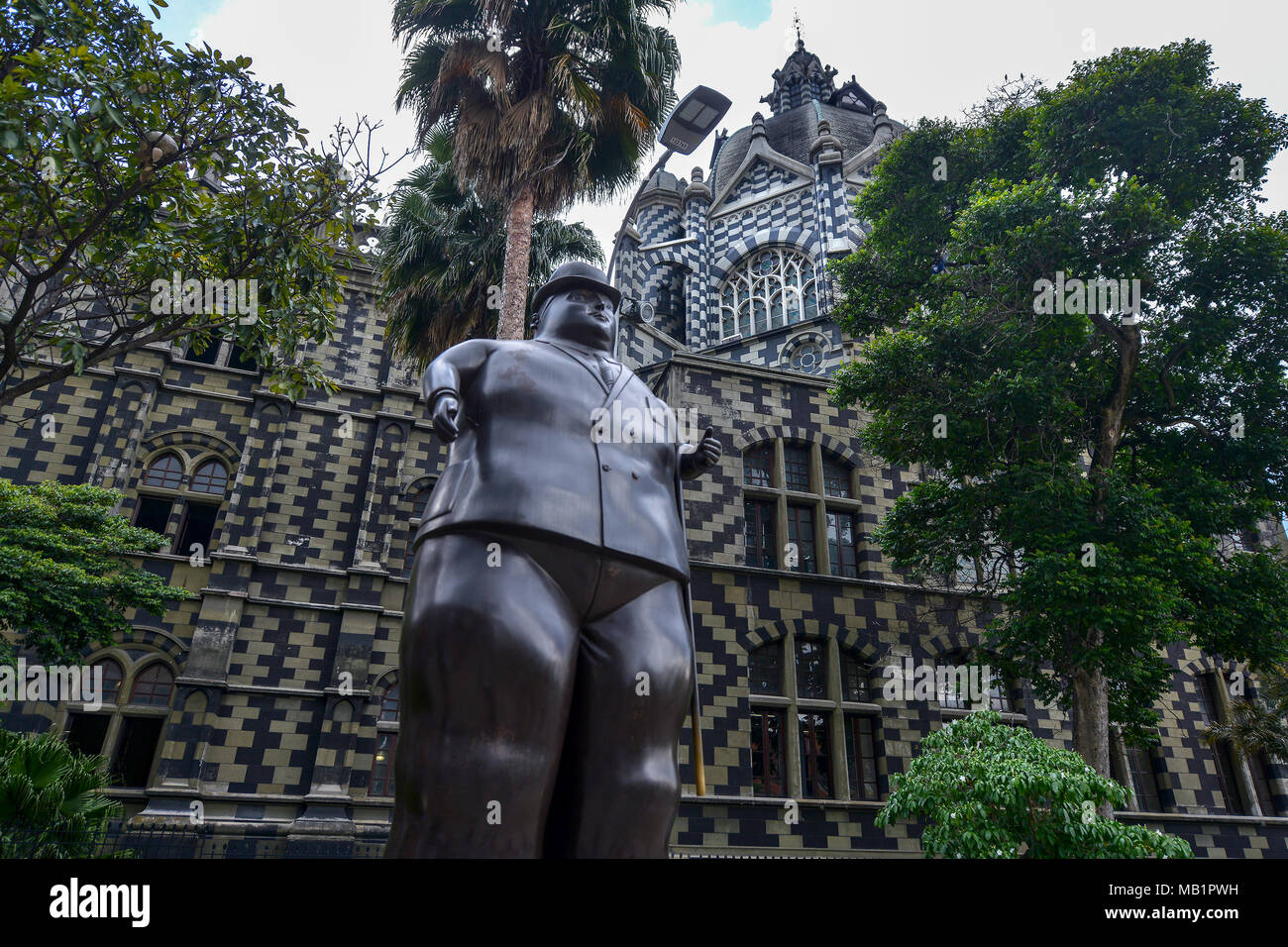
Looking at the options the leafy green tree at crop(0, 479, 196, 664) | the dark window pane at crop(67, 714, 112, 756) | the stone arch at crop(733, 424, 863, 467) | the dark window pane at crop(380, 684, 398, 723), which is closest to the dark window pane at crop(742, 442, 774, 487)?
the stone arch at crop(733, 424, 863, 467)

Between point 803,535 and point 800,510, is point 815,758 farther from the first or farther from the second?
point 800,510

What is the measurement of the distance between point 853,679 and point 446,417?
13.1m

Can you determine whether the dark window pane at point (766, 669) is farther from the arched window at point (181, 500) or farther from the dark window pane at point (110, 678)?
the dark window pane at point (110, 678)

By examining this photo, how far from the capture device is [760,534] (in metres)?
15.4

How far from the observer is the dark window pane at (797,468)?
16.1 meters

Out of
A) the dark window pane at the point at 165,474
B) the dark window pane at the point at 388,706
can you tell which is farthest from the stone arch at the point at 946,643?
the dark window pane at the point at 165,474

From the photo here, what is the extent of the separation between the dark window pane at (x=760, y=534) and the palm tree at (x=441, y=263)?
5.77m

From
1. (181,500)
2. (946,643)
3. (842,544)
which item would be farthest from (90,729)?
(946,643)

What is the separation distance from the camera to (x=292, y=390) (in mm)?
8227

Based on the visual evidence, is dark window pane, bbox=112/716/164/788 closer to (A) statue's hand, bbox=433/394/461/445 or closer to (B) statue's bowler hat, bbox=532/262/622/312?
(B) statue's bowler hat, bbox=532/262/622/312
